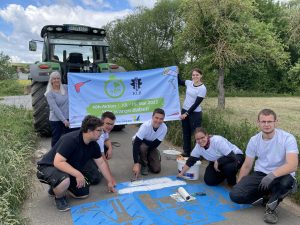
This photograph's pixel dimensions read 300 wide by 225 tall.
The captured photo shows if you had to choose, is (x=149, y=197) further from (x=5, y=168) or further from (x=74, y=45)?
(x=74, y=45)

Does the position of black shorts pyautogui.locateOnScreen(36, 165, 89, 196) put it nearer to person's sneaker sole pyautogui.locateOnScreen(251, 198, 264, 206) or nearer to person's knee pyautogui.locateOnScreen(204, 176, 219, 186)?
person's knee pyautogui.locateOnScreen(204, 176, 219, 186)

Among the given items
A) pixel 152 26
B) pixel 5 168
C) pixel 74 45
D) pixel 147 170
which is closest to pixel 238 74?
pixel 152 26

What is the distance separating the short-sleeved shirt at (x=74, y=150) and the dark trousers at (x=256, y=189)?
5.94 feet

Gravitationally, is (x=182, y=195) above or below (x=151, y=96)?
below

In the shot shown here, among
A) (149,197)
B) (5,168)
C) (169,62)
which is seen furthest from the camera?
(169,62)

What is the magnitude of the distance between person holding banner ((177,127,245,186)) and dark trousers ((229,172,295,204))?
0.56 m

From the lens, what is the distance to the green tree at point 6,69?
32.5 metres

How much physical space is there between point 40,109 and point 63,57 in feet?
4.99

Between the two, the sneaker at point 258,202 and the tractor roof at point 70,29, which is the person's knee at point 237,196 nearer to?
the sneaker at point 258,202

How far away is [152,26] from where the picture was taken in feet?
100

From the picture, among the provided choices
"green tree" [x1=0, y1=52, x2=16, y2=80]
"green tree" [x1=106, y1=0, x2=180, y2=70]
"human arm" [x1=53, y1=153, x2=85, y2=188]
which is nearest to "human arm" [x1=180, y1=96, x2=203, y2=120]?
"human arm" [x1=53, y1=153, x2=85, y2=188]

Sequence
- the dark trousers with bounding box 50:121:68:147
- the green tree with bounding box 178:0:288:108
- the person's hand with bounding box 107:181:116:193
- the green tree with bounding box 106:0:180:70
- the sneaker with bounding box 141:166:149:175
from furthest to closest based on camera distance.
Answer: the green tree with bounding box 106:0:180:70
the green tree with bounding box 178:0:288:108
the dark trousers with bounding box 50:121:68:147
the sneaker with bounding box 141:166:149:175
the person's hand with bounding box 107:181:116:193

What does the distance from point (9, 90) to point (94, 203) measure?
81.0 ft

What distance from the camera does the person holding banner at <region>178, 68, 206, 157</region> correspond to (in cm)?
582
